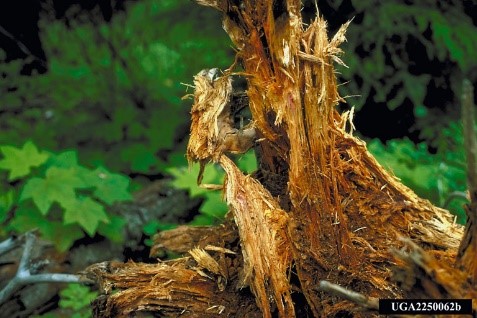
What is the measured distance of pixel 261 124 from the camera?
1.05 metres

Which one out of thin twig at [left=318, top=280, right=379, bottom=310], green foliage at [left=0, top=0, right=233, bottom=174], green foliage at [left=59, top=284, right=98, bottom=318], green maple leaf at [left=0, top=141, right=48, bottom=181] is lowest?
green foliage at [left=59, top=284, right=98, bottom=318]

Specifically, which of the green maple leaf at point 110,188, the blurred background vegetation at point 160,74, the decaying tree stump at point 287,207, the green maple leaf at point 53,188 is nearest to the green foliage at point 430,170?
the blurred background vegetation at point 160,74

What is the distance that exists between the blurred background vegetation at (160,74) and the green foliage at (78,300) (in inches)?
21.8

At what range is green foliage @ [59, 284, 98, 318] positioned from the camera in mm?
1766

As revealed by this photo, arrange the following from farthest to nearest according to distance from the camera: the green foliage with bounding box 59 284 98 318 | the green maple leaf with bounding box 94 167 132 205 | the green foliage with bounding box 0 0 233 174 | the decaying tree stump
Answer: the green foliage with bounding box 0 0 233 174 → the green maple leaf with bounding box 94 167 132 205 → the green foliage with bounding box 59 284 98 318 → the decaying tree stump

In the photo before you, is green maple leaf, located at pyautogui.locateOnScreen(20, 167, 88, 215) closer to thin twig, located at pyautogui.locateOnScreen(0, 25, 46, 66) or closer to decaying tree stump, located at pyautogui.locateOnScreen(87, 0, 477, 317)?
decaying tree stump, located at pyautogui.locateOnScreen(87, 0, 477, 317)

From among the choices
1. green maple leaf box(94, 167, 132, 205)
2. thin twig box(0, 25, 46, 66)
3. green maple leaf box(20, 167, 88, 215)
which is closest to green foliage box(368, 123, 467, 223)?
green maple leaf box(94, 167, 132, 205)

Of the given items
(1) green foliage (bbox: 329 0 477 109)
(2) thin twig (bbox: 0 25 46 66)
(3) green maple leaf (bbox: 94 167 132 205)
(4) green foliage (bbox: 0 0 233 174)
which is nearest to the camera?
(3) green maple leaf (bbox: 94 167 132 205)

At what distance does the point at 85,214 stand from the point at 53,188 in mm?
155

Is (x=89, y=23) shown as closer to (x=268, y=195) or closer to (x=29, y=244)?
(x=29, y=244)

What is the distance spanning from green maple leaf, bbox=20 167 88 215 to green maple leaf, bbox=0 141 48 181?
8 centimetres

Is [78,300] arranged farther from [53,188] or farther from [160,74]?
[160,74]

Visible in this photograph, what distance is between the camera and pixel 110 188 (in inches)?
84.5

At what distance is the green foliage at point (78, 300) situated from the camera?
1.77 meters
